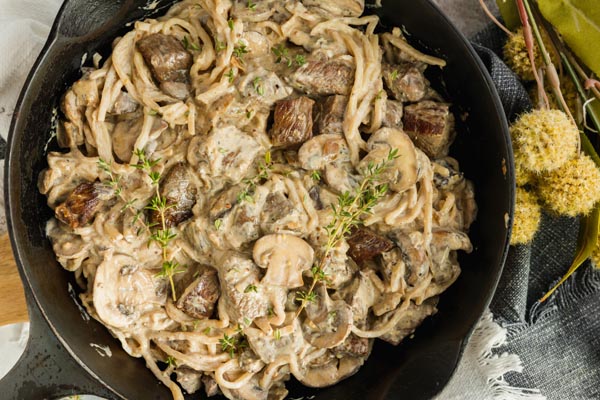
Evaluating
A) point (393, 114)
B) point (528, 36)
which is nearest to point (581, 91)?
point (528, 36)

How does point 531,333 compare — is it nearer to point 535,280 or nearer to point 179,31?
point 535,280

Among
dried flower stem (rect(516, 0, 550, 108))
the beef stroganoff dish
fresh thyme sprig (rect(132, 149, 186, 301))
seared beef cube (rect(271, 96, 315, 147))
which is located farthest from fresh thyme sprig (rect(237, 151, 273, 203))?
dried flower stem (rect(516, 0, 550, 108))

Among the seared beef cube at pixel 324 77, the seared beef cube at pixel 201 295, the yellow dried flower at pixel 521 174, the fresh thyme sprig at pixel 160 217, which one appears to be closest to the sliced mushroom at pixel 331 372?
the seared beef cube at pixel 201 295

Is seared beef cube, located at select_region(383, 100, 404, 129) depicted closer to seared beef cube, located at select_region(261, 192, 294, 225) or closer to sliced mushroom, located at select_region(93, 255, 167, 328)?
seared beef cube, located at select_region(261, 192, 294, 225)

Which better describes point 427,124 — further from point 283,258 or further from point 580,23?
point 580,23

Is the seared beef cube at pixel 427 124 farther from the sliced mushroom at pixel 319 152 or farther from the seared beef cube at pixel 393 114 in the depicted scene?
the sliced mushroom at pixel 319 152

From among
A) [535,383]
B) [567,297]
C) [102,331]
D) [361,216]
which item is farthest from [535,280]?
[102,331]
